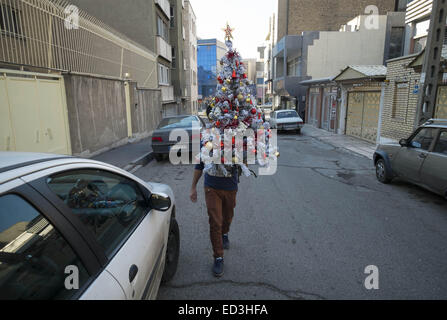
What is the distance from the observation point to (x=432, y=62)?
8.00 metres

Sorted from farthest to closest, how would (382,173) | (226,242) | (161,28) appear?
(161,28) → (382,173) → (226,242)

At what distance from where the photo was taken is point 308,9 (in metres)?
36.1

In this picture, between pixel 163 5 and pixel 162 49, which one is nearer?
pixel 162 49

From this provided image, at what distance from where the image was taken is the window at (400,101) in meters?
11.8

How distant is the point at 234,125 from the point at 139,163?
22.3 feet

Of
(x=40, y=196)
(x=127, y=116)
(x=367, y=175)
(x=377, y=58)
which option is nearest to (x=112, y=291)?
(x=40, y=196)

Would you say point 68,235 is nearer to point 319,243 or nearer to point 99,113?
point 319,243

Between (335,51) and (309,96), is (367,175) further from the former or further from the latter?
(335,51)

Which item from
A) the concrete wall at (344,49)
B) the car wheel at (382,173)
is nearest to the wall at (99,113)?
the car wheel at (382,173)

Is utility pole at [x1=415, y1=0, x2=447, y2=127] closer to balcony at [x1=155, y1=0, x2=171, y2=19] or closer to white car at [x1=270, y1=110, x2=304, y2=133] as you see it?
white car at [x1=270, y1=110, x2=304, y2=133]

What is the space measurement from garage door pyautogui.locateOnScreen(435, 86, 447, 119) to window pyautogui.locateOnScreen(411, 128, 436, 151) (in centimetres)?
454

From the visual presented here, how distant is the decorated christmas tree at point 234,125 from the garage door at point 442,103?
8.82 meters

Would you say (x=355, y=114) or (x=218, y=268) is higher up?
(x=355, y=114)

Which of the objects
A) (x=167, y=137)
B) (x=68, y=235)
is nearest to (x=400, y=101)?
(x=167, y=137)
